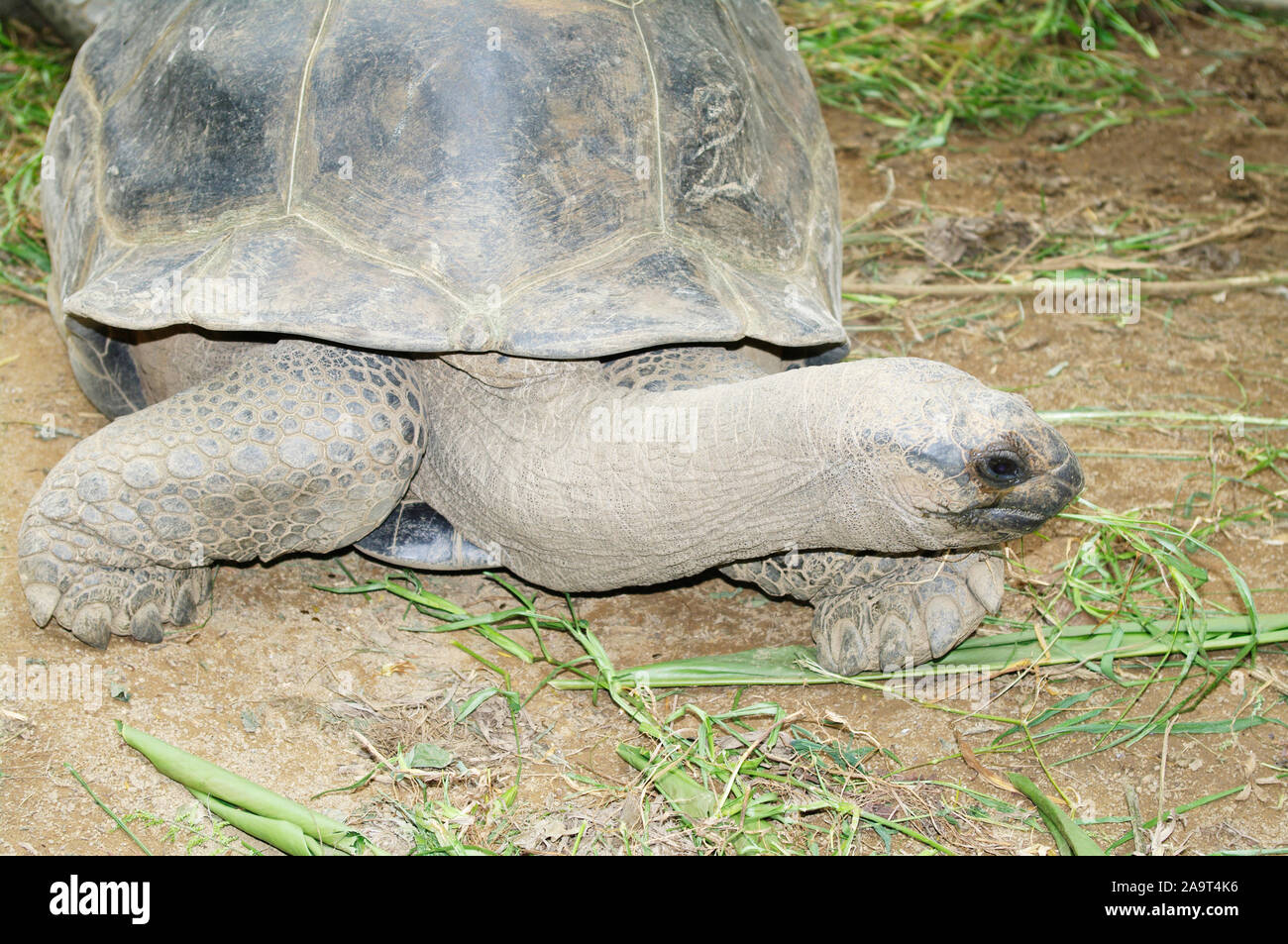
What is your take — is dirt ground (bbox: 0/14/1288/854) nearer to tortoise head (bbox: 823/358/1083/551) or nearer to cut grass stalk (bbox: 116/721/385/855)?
cut grass stalk (bbox: 116/721/385/855)

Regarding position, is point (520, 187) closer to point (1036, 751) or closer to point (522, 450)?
point (522, 450)

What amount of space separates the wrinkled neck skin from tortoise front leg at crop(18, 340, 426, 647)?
0.20 m

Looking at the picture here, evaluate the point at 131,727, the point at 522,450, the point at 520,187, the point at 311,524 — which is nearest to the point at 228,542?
the point at 311,524

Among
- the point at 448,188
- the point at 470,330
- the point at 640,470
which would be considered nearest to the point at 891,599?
the point at 640,470

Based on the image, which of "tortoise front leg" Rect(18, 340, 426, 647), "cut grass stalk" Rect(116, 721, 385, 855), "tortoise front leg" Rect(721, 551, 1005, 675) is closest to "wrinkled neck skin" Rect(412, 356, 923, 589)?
"tortoise front leg" Rect(18, 340, 426, 647)

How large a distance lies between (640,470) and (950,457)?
0.81 m

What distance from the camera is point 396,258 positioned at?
308 cm

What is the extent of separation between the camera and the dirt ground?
2.99 m

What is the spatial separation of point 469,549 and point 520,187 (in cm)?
103

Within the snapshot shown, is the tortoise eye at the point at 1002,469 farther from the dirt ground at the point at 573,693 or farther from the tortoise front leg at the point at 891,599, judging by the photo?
the dirt ground at the point at 573,693

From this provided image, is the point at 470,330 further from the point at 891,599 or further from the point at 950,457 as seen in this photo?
the point at 891,599

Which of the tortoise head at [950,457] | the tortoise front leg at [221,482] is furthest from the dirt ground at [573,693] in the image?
the tortoise head at [950,457]

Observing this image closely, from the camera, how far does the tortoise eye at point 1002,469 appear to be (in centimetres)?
258

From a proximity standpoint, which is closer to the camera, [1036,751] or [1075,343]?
[1036,751]
